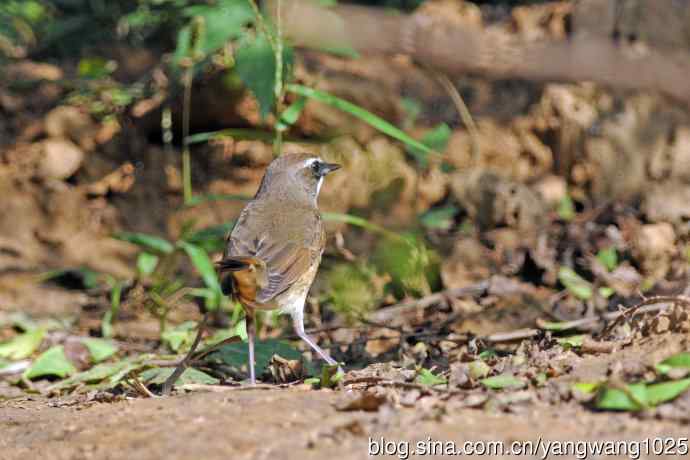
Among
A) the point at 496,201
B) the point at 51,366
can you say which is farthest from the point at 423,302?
the point at 51,366

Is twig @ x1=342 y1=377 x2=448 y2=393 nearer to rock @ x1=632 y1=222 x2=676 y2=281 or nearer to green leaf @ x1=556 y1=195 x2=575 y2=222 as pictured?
rock @ x1=632 y1=222 x2=676 y2=281

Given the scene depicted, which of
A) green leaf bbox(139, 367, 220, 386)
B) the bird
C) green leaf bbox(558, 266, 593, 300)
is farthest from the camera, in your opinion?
green leaf bbox(558, 266, 593, 300)

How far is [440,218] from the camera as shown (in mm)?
8164

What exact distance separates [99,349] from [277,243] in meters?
1.69

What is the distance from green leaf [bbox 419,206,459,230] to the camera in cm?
809

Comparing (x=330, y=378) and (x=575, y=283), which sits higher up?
(x=330, y=378)

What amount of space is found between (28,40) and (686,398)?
7.96 metres

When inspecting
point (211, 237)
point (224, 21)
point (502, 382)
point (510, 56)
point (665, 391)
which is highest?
point (510, 56)

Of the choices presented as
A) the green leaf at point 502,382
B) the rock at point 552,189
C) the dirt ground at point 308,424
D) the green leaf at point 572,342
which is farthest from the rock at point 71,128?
the green leaf at point 502,382

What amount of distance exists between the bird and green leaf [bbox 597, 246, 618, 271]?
2.24 metres

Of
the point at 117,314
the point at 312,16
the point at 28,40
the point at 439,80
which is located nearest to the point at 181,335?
the point at 117,314

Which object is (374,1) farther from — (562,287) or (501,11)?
(562,287)

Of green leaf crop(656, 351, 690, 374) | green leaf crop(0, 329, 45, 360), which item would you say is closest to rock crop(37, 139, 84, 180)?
green leaf crop(0, 329, 45, 360)

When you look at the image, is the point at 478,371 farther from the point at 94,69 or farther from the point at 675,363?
the point at 94,69
